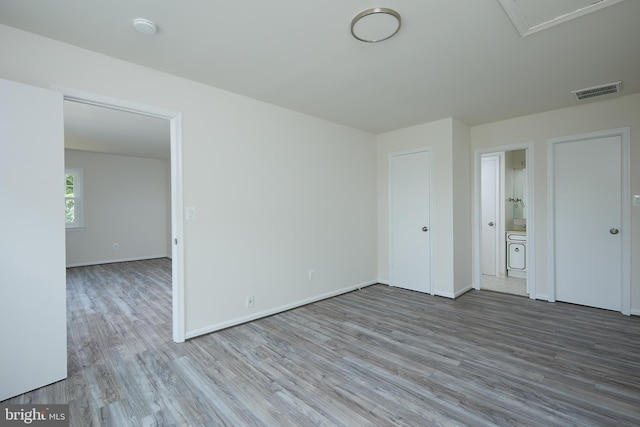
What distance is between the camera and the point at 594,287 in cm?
362

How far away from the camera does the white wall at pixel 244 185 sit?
2322 millimetres

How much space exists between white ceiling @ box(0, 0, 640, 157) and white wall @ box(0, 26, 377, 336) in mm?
179

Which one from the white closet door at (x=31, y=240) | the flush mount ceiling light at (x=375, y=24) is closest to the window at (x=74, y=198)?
the white closet door at (x=31, y=240)

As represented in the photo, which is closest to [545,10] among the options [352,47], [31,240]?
[352,47]

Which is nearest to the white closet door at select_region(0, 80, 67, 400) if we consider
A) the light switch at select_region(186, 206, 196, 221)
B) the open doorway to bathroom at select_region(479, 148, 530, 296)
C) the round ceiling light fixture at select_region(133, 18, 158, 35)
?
the round ceiling light fixture at select_region(133, 18, 158, 35)

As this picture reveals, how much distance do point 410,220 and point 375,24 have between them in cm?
303

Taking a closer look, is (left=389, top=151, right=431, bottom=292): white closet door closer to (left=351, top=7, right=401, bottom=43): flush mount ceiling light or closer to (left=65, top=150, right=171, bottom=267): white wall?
(left=351, top=7, right=401, bottom=43): flush mount ceiling light

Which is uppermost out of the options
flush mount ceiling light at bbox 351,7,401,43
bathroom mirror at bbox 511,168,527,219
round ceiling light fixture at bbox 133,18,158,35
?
round ceiling light fixture at bbox 133,18,158,35

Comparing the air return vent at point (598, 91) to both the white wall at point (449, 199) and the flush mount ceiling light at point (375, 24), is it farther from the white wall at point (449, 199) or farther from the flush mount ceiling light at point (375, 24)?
the flush mount ceiling light at point (375, 24)

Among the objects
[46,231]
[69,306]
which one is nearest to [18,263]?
[46,231]

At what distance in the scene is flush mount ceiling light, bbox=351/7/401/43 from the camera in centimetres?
184

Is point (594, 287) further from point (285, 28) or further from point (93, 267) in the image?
point (93, 267)

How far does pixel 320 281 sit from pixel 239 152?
201cm

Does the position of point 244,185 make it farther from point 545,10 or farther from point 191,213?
point 545,10
